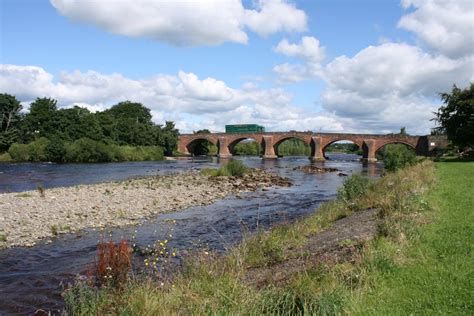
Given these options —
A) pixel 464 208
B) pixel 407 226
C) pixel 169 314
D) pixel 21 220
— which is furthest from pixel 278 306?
pixel 21 220

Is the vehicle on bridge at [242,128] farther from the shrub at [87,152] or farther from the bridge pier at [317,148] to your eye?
the shrub at [87,152]

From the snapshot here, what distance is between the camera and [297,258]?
1102 centimetres

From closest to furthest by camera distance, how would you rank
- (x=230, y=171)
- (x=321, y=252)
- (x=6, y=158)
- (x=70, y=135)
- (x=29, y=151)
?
(x=321, y=252), (x=230, y=171), (x=29, y=151), (x=6, y=158), (x=70, y=135)

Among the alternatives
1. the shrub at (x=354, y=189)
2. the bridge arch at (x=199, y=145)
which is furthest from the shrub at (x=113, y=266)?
the bridge arch at (x=199, y=145)

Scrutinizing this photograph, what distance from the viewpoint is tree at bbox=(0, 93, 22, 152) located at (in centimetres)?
9475

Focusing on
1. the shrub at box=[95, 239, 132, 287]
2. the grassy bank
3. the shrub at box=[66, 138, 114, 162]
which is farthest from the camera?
the shrub at box=[66, 138, 114, 162]

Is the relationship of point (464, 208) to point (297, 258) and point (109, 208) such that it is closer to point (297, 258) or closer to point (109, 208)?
point (297, 258)

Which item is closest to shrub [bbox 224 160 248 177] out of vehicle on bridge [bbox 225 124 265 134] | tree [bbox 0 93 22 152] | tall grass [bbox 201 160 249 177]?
tall grass [bbox 201 160 249 177]

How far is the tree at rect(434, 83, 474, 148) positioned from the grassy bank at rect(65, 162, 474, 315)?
39.0 metres

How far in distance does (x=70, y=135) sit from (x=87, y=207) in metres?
78.5

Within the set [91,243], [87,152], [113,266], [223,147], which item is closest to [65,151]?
[87,152]

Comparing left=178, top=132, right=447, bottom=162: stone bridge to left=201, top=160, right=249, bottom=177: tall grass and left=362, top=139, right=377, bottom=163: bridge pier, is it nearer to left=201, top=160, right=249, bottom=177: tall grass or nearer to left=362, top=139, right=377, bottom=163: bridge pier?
left=362, top=139, right=377, bottom=163: bridge pier

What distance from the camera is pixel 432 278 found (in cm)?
806

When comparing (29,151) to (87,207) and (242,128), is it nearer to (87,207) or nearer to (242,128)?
(87,207)
